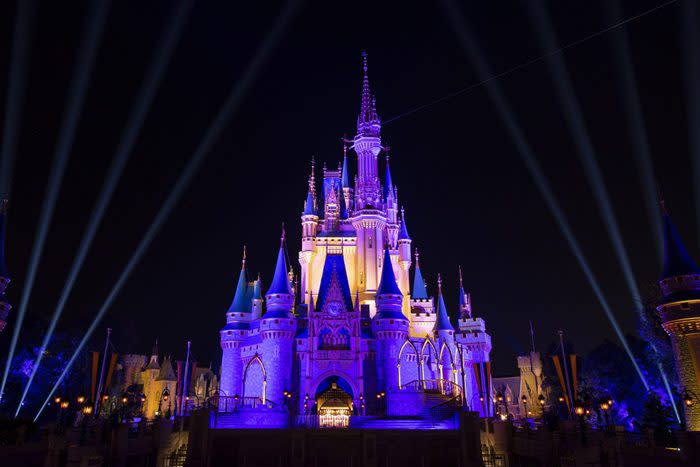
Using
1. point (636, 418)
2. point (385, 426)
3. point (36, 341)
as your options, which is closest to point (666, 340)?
point (636, 418)

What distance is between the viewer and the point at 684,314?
35.2m

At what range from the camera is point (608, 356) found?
58.5 meters

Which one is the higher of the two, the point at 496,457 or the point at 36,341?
the point at 36,341

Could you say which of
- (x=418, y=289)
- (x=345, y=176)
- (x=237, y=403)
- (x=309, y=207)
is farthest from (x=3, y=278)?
(x=345, y=176)

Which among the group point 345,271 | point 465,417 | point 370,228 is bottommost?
point 465,417

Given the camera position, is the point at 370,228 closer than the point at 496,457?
No

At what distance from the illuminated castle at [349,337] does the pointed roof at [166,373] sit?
2430 cm

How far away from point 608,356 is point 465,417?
33.1 metres

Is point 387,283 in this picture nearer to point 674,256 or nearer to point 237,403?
point 237,403

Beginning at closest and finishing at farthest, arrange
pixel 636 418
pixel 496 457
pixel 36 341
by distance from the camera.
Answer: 1. pixel 496 457
2. pixel 36 341
3. pixel 636 418

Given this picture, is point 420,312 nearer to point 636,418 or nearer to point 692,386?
point 636,418

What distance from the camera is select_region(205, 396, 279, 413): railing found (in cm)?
4781

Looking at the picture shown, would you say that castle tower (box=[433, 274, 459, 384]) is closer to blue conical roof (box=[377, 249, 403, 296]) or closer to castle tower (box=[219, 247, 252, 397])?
blue conical roof (box=[377, 249, 403, 296])

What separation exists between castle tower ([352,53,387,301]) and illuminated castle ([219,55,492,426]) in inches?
5.4
